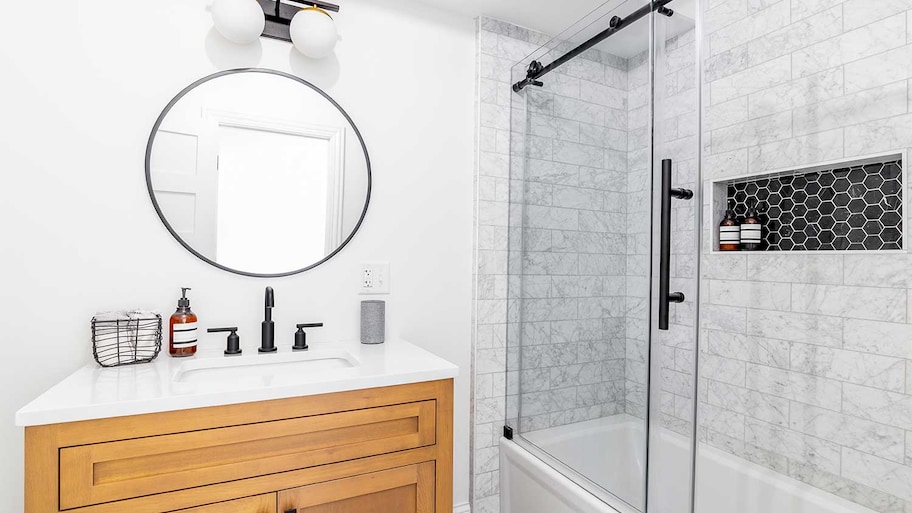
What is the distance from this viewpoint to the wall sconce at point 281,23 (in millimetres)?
1449

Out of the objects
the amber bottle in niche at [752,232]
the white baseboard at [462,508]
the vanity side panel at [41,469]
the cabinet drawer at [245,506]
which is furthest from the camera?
the white baseboard at [462,508]

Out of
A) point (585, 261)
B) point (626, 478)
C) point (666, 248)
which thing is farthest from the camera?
point (585, 261)

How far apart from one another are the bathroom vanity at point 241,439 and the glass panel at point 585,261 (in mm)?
525

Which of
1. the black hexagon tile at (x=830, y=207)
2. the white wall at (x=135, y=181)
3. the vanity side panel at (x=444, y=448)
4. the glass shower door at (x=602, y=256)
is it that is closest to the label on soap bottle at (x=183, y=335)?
the white wall at (x=135, y=181)

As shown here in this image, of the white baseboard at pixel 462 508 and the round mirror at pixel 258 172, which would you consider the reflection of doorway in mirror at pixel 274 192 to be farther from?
the white baseboard at pixel 462 508

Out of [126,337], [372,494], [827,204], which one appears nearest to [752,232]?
[827,204]

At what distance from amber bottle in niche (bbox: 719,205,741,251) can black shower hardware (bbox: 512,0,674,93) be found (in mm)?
839

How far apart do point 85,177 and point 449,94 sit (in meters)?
1.28

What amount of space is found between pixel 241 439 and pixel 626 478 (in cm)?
108

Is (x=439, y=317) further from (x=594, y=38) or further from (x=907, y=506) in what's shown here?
(x=907, y=506)

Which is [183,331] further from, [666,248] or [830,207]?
[830,207]

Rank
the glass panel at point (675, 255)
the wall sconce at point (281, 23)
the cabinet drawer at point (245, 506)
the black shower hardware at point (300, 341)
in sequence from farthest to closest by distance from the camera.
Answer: the black shower hardware at point (300, 341)
the wall sconce at point (281, 23)
the glass panel at point (675, 255)
the cabinet drawer at point (245, 506)

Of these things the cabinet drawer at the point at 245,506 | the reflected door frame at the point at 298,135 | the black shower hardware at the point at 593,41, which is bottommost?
the cabinet drawer at the point at 245,506

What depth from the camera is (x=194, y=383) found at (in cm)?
119
